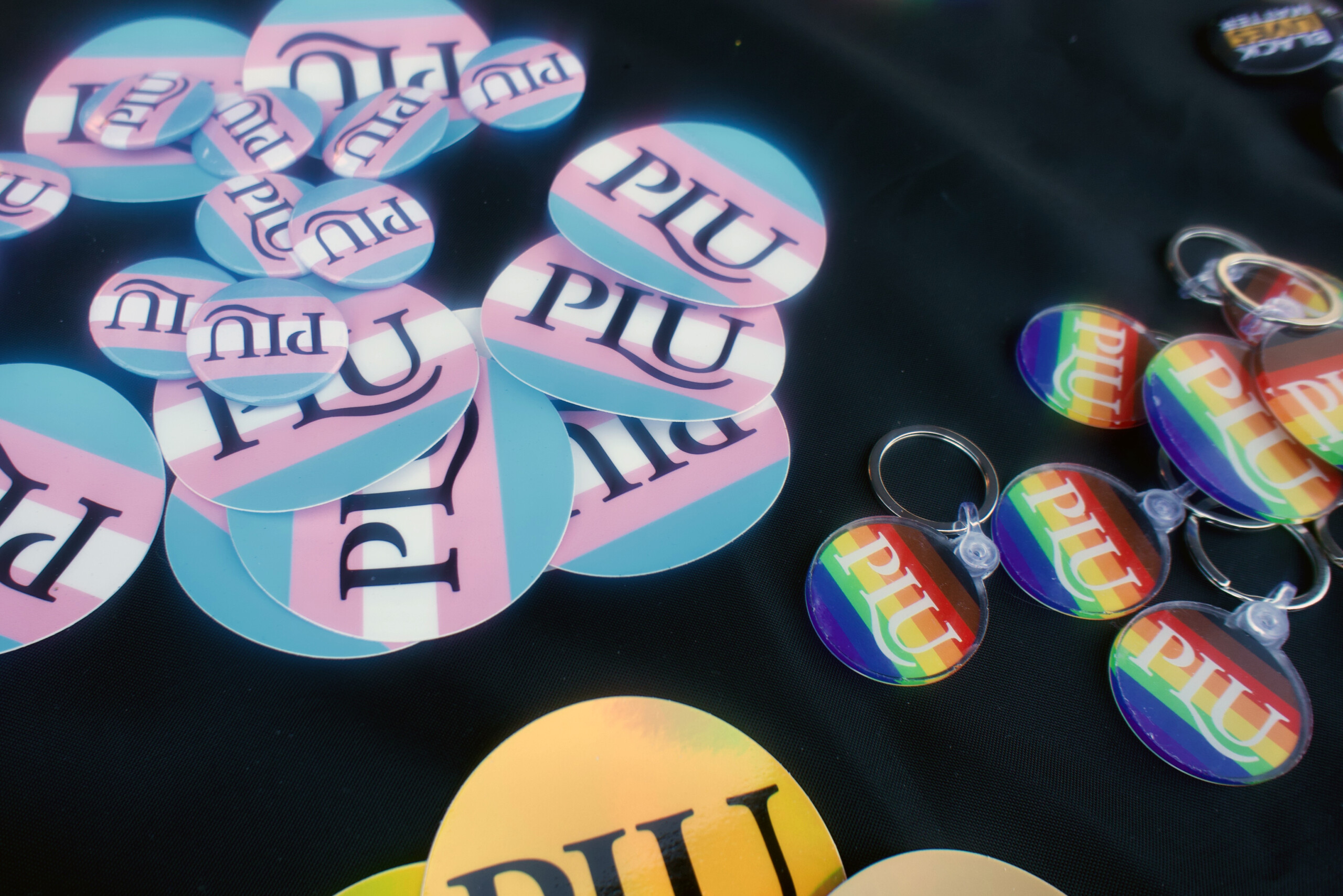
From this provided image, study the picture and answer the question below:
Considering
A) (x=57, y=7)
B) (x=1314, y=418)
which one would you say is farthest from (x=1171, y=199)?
(x=57, y=7)

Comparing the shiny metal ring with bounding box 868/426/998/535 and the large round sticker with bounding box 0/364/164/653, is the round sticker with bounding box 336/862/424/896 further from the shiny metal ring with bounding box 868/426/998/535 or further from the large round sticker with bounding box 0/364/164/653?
the shiny metal ring with bounding box 868/426/998/535

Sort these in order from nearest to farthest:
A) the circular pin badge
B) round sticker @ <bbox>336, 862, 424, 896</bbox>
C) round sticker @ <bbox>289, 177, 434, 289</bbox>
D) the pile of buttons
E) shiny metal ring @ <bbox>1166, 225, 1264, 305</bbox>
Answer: round sticker @ <bbox>336, 862, 424, 896</bbox> → the pile of buttons → round sticker @ <bbox>289, 177, 434, 289</bbox> → shiny metal ring @ <bbox>1166, 225, 1264, 305</bbox> → the circular pin badge

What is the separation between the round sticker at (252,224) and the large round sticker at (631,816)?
567 millimetres

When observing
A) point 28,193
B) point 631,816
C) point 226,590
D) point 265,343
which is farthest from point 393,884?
point 28,193

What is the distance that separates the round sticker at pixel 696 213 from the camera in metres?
0.85

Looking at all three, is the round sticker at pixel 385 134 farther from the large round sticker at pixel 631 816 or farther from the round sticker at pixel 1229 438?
the round sticker at pixel 1229 438

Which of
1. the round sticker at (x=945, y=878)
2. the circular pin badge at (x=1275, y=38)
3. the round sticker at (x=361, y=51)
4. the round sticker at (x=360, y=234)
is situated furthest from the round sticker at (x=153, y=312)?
the circular pin badge at (x=1275, y=38)

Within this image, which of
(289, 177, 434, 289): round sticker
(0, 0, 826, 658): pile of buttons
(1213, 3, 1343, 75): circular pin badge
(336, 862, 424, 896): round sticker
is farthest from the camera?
(1213, 3, 1343, 75): circular pin badge

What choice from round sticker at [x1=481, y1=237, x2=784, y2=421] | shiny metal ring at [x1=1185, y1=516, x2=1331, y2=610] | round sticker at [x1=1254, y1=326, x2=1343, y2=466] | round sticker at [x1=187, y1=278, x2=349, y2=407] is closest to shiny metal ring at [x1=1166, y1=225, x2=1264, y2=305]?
round sticker at [x1=1254, y1=326, x2=1343, y2=466]

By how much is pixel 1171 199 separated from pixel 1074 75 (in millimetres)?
254

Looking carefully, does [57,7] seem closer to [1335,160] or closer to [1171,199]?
[1171,199]

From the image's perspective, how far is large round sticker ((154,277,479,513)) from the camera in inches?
28.1

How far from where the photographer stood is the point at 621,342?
0.82 meters

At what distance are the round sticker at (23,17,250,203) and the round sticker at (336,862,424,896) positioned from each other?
76 cm
